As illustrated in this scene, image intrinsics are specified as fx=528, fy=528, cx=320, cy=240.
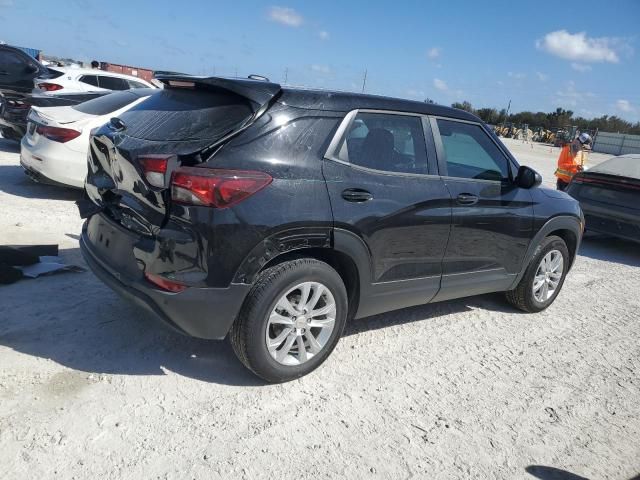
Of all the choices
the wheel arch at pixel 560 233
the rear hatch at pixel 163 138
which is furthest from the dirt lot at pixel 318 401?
the rear hatch at pixel 163 138

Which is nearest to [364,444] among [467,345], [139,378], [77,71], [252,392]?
[252,392]

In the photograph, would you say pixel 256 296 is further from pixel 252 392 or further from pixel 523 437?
pixel 523 437

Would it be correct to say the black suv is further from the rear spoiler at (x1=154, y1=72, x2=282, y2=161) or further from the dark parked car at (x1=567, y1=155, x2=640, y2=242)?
the dark parked car at (x1=567, y1=155, x2=640, y2=242)

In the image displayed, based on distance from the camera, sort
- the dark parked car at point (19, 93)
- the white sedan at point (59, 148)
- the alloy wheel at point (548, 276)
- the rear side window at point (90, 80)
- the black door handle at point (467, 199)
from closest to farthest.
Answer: the black door handle at point (467, 199) < the alloy wheel at point (548, 276) < the white sedan at point (59, 148) < the dark parked car at point (19, 93) < the rear side window at point (90, 80)

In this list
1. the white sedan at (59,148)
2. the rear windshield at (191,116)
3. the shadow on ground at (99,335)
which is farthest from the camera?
the white sedan at (59,148)

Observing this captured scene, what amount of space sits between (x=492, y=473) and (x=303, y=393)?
3.77 ft

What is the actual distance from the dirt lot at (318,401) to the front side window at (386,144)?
1365 millimetres

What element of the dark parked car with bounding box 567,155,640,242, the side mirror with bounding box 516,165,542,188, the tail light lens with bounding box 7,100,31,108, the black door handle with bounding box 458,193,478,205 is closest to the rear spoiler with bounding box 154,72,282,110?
the black door handle with bounding box 458,193,478,205

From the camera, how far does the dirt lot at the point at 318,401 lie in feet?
8.58

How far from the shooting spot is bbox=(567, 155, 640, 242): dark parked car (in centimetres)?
793

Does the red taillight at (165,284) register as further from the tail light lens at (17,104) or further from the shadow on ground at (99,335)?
the tail light lens at (17,104)

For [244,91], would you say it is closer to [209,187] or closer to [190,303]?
[209,187]

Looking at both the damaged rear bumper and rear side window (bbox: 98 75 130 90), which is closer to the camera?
the damaged rear bumper

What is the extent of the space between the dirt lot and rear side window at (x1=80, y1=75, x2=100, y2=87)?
8.04 meters
